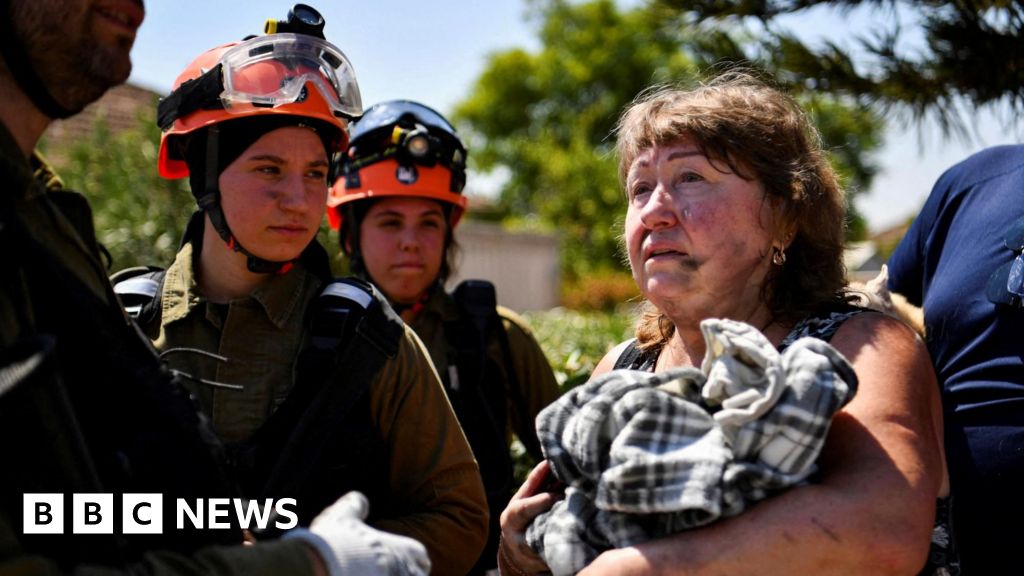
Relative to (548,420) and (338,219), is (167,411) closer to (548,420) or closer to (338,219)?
(548,420)

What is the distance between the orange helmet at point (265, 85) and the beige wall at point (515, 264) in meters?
18.8

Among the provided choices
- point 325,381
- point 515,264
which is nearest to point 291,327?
point 325,381

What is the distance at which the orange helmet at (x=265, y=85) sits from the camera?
2797 millimetres

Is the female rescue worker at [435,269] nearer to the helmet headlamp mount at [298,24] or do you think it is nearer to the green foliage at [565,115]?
the helmet headlamp mount at [298,24]

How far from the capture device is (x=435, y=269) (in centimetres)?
427

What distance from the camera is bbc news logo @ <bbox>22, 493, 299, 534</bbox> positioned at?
5.34 ft

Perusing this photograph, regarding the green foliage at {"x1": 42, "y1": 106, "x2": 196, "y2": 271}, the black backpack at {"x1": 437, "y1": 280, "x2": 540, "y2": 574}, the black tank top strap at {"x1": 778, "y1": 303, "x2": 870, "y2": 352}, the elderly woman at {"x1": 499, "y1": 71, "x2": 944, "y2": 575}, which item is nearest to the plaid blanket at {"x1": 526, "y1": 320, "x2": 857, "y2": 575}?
the elderly woman at {"x1": 499, "y1": 71, "x2": 944, "y2": 575}

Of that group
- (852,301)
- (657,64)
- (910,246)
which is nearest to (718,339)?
(852,301)

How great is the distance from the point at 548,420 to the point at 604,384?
0.57ft

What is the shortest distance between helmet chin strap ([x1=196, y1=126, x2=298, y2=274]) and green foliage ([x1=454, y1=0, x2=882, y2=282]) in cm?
2756

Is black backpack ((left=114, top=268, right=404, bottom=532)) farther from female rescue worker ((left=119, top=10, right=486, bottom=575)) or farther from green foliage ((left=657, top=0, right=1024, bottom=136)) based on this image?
green foliage ((left=657, top=0, right=1024, bottom=136))

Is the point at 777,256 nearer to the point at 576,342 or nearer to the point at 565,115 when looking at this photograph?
the point at 576,342

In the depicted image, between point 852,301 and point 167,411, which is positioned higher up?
point 852,301

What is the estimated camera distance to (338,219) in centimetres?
454
